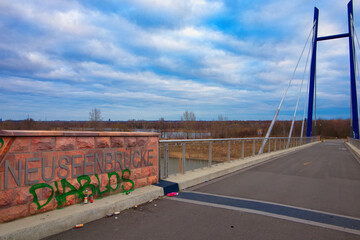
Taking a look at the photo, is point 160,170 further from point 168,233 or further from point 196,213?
point 168,233

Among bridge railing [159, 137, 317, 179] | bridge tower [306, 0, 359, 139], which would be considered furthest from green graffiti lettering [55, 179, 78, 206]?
bridge tower [306, 0, 359, 139]

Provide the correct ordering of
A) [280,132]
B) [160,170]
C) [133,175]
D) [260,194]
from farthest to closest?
[280,132], [160,170], [260,194], [133,175]

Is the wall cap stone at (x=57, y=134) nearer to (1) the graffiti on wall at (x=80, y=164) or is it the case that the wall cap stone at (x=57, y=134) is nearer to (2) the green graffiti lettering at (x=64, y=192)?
(1) the graffiti on wall at (x=80, y=164)

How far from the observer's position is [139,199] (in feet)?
17.7

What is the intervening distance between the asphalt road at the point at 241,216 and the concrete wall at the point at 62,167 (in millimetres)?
681

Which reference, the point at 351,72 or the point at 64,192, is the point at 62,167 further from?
the point at 351,72

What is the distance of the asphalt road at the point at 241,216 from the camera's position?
3.96 m

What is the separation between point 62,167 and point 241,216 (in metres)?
3.28

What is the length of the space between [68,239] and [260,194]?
14.8ft

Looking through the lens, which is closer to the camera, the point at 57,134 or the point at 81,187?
the point at 57,134

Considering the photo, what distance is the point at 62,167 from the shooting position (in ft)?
14.6

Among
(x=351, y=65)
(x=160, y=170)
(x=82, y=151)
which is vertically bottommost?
(x=160, y=170)

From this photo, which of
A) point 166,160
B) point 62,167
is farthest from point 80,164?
point 166,160

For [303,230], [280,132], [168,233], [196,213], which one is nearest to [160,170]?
[196,213]
